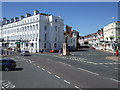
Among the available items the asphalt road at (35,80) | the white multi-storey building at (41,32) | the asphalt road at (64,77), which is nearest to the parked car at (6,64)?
the asphalt road at (64,77)

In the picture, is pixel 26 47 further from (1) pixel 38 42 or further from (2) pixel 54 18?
(2) pixel 54 18

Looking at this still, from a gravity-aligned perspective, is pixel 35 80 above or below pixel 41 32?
below

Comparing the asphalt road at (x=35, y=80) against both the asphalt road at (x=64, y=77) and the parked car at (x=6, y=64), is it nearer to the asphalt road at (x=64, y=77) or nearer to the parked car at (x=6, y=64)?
the asphalt road at (x=64, y=77)

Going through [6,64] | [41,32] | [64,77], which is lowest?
[64,77]

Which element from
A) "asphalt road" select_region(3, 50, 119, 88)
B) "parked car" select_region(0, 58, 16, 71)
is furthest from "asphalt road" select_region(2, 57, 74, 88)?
"parked car" select_region(0, 58, 16, 71)

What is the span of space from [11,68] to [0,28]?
Result: 294 ft

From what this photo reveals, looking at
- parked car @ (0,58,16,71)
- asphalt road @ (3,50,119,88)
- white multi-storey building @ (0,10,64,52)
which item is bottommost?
asphalt road @ (3,50,119,88)

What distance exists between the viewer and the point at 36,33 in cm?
6606

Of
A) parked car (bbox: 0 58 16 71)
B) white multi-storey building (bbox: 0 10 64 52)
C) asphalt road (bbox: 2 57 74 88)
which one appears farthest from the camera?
white multi-storey building (bbox: 0 10 64 52)

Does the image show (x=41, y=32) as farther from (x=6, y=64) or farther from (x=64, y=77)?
(x=64, y=77)

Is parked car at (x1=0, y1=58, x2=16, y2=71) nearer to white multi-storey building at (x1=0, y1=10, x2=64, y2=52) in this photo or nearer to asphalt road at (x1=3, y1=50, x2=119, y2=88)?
asphalt road at (x1=3, y1=50, x2=119, y2=88)

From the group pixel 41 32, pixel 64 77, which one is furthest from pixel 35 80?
pixel 41 32

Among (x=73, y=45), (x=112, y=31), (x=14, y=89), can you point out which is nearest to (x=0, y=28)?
(x=73, y=45)

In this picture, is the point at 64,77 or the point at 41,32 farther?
the point at 41,32
